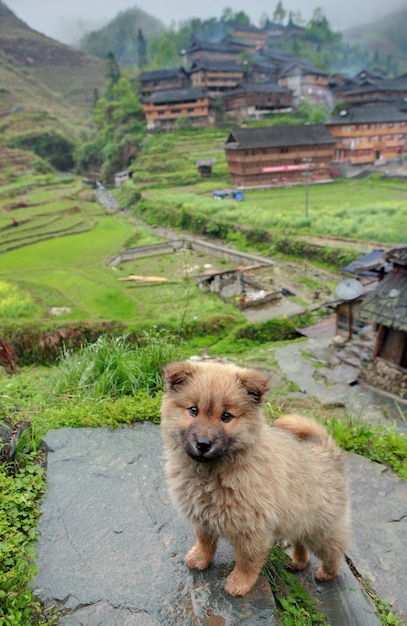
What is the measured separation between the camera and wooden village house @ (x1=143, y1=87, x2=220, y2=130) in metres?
61.2

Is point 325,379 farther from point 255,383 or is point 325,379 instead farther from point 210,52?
point 210,52

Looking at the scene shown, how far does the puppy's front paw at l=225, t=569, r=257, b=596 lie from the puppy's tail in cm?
109

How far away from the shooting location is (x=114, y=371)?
5.73 metres

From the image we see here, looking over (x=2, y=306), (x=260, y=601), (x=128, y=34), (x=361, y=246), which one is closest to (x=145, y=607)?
(x=260, y=601)

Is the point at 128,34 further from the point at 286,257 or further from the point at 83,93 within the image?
the point at 286,257

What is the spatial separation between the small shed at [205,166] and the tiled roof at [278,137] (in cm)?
330

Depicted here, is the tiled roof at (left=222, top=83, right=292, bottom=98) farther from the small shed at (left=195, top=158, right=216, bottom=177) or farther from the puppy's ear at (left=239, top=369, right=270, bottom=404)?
the puppy's ear at (left=239, top=369, right=270, bottom=404)

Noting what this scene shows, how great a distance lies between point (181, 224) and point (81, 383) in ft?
114

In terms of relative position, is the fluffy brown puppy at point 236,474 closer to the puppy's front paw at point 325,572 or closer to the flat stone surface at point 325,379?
the puppy's front paw at point 325,572

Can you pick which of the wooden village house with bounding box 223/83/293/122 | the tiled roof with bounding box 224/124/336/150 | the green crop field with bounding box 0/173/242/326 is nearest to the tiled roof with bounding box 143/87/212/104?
the wooden village house with bounding box 223/83/293/122

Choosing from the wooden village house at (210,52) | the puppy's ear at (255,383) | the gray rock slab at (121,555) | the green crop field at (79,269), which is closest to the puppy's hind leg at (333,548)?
the gray rock slab at (121,555)

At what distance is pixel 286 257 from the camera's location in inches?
1199

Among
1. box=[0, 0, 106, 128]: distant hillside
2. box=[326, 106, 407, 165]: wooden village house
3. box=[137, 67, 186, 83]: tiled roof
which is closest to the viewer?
box=[326, 106, 407, 165]: wooden village house

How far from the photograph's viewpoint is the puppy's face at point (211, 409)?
97.0 inches
